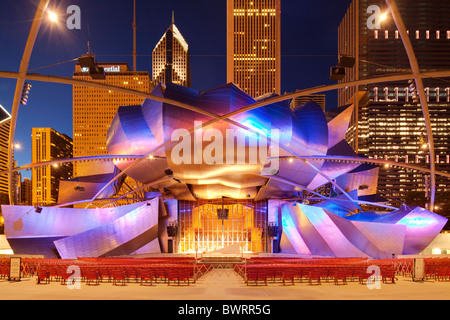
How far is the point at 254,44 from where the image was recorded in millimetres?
154500

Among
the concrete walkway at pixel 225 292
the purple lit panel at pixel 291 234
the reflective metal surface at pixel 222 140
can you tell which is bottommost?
the purple lit panel at pixel 291 234

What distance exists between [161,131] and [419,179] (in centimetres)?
16598

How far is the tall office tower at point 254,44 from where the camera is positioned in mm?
149625

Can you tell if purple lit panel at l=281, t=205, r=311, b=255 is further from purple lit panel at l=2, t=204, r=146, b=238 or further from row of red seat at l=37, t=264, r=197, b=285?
row of red seat at l=37, t=264, r=197, b=285

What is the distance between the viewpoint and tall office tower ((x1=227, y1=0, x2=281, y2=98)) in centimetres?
14962

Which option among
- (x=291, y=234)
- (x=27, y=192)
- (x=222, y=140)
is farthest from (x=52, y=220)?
(x=27, y=192)

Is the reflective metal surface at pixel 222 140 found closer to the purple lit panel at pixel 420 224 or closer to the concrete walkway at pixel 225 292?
the purple lit panel at pixel 420 224

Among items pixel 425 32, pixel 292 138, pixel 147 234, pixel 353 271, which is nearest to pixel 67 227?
pixel 147 234

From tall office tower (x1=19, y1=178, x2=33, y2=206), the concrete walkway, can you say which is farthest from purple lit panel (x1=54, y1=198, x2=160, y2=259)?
tall office tower (x1=19, y1=178, x2=33, y2=206)

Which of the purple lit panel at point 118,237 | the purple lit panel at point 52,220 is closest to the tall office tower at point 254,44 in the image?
the purple lit panel at point 118,237

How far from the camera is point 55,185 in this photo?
18675cm

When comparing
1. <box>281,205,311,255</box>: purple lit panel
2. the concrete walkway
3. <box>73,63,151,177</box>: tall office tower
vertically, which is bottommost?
<box>281,205,311,255</box>: purple lit panel

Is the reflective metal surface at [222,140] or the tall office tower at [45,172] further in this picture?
the tall office tower at [45,172]

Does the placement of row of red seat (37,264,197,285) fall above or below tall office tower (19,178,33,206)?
above
